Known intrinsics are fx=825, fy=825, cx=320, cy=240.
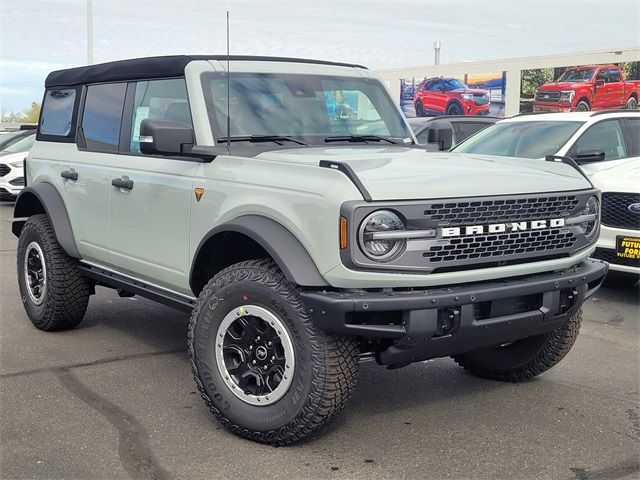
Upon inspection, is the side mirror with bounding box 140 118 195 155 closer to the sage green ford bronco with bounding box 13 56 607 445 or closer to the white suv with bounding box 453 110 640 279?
the sage green ford bronco with bounding box 13 56 607 445

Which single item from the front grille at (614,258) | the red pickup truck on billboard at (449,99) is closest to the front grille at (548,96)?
the red pickup truck on billboard at (449,99)

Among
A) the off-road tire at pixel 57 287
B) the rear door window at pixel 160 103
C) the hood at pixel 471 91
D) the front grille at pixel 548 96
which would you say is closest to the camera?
the rear door window at pixel 160 103

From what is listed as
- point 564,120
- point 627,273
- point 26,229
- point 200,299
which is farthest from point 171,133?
point 564,120

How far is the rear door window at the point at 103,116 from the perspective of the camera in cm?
557

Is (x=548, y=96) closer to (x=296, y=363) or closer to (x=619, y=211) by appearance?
(x=619, y=211)

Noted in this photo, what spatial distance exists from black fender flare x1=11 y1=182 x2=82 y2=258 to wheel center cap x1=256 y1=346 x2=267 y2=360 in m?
2.31

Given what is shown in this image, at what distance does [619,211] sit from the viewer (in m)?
7.52

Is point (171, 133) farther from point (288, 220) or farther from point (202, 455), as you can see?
point (202, 455)

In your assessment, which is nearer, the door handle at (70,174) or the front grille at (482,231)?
the front grille at (482,231)

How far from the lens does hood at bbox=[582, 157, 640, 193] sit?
7.58 meters

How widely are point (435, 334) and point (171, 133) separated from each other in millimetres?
1816

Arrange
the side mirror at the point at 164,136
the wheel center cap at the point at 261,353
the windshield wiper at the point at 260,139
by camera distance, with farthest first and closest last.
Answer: the windshield wiper at the point at 260,139 → the side mirror at the point at 164,136 → the wheel center cap at the point at 261,353

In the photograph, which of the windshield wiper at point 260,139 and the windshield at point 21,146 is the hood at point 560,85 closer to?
the windshield at point 21,146

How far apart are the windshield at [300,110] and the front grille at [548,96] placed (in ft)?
80.9
